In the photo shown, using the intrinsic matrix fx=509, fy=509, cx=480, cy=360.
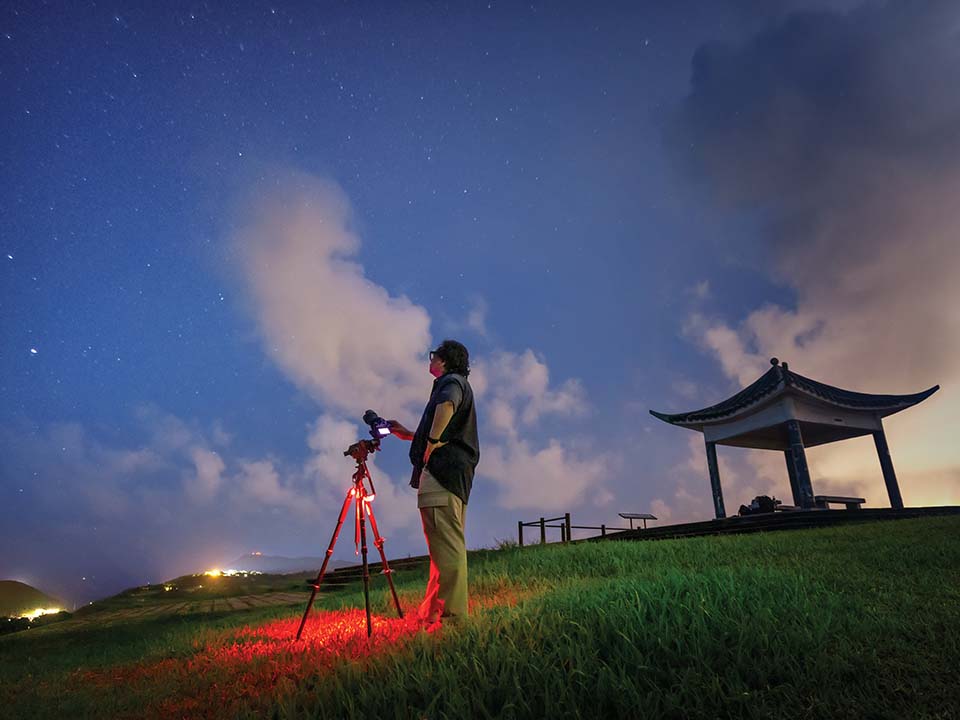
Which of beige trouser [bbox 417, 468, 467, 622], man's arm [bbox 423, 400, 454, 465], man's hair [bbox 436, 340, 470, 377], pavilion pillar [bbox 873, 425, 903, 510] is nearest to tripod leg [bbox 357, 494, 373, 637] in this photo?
beige trouser [bbox 417, 468, 467, 622]

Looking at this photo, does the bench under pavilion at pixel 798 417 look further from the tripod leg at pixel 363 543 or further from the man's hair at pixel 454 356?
the tripod leg at pixel 363 543

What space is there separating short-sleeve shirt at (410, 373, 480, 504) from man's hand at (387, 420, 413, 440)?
0.56 ft

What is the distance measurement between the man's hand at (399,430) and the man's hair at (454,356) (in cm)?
70

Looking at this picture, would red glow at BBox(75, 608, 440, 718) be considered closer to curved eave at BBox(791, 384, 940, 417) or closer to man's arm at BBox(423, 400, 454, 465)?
man's arm at BBox(423, 400, 454, 465)

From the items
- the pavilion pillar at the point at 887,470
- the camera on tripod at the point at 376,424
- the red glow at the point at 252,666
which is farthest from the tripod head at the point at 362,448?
the pavilion pillar at the point at 887,470

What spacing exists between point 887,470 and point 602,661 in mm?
18671

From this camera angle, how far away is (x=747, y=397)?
56.6 ft

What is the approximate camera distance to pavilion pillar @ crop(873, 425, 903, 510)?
16203 millimetres

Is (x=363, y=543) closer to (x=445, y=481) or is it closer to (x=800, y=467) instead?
(x=445, y=481)

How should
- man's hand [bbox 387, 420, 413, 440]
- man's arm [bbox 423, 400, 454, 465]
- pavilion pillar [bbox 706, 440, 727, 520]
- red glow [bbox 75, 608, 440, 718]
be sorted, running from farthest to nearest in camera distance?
pavilion pillar [bbox 706, 440, 727, 520]
man's hand [bbox 387, 420, 413, 440]
man's arm [bbox 423, 400, 454, 465]
red glow [bbox 75, 608, 440, 718]

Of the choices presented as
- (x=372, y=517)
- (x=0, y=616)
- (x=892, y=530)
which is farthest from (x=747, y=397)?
(x=0, y=616)

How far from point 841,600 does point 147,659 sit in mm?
6696

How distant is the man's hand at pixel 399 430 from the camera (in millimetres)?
4738

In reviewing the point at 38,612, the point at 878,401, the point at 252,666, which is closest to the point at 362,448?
the point at 252,666
